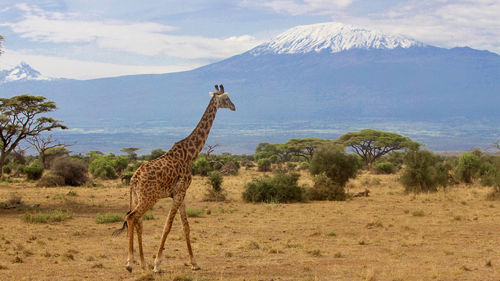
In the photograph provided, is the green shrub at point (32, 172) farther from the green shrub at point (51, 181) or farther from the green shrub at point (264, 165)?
the green shrub at point (264, 165)

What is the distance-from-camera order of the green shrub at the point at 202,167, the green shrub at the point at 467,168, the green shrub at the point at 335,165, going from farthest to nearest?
the green shrub at the point at 202,167
the green shrub at the point at 467,168
the green shrub at the point at 335,165

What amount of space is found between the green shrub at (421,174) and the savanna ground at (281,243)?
3.72 metres

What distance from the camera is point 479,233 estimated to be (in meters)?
15.2

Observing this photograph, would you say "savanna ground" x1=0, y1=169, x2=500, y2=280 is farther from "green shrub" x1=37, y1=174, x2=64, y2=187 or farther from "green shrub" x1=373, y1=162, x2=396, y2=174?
"green shrub" x1=373, y1=162, x2=396, y2=174

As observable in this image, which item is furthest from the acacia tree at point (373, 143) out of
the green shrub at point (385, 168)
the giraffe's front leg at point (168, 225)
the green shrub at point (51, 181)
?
the giraffe's front leg at point (168, 225)

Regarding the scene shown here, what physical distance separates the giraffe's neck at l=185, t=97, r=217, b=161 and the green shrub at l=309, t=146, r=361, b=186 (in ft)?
58.8

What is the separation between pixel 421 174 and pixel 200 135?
62.5ft

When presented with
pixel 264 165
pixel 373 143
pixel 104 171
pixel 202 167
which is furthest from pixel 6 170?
pixel 373 143

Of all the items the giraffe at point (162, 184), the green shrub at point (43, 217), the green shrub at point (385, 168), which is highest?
the giraffe at point (162, 184)

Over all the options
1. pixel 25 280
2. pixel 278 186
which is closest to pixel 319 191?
pixel 278 186

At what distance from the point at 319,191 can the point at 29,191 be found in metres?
14.7

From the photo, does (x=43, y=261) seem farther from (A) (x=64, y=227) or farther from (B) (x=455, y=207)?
(B) (x=455, y=207)

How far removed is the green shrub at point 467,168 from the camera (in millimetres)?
31859

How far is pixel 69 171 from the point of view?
32.0 metres
